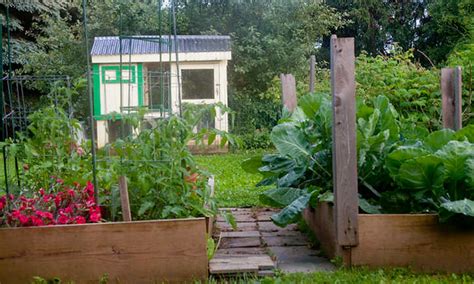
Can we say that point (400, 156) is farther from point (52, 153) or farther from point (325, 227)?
point (52, 153)

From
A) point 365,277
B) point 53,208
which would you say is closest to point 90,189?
point 53,208

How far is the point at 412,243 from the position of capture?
3.17 metres

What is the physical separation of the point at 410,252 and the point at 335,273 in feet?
1.48


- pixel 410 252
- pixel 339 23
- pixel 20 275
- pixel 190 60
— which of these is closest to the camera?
pixel 20 275

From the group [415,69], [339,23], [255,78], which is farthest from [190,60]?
[415,69]

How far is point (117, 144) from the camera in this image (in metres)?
3.20

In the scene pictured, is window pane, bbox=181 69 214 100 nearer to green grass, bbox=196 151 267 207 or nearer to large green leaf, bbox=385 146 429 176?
green grass, bbox=196 151 267 207

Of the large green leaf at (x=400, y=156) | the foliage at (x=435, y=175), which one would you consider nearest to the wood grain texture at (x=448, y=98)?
the foliage at (x=435, y=175)

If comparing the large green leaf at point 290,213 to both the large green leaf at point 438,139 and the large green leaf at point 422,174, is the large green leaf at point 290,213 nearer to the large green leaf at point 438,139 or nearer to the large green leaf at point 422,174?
the large green leaf at point 422,174

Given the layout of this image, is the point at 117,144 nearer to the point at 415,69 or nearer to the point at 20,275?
the point at 20,275

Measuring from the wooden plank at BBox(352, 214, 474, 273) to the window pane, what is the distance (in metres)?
9.31

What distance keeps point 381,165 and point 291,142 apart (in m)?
0.62

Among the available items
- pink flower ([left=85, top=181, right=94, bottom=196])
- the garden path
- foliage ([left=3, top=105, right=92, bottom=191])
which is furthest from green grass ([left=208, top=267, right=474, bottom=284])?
foliage ([left=3, top=105, right=92, bottom=191])

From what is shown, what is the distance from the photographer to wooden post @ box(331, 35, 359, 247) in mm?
3111
